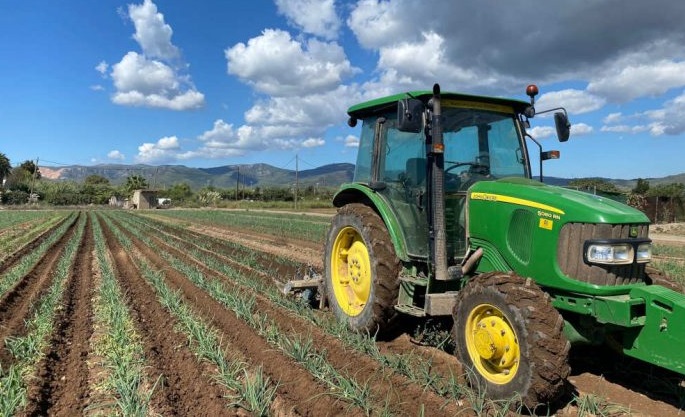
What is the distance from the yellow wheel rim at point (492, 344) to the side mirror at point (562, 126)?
6.26 ft

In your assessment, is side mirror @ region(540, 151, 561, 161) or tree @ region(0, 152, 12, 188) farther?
tree @ region(0, 152, 12, 188)

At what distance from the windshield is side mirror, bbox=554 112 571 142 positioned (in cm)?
37

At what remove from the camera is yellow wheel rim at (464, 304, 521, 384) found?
11.1 ft

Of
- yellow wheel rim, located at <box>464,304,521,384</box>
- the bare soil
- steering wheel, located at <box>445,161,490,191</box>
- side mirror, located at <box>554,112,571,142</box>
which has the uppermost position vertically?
side mirror, located at <box>554,112,571,142</box>

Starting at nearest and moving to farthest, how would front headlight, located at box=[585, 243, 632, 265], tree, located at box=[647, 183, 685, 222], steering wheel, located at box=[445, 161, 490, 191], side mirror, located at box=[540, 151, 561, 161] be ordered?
front headlight, located at box=[585, 243, 632, 265] < steering wheel, located at box=[445, 161, 490, 191] < side mirror, located at box=[540, 151, 561, 161] < tree, located at box=[647, 183, 685, 222]

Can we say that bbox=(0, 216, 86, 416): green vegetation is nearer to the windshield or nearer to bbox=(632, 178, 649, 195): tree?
the windshield

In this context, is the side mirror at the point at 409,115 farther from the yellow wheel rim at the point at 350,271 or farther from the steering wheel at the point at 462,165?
the yellow wheel rim at the point at 350,271

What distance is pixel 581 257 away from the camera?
3352 millimetres

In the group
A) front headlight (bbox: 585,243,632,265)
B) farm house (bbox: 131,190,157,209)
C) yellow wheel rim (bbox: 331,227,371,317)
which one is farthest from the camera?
farm house (bbox: 131,190,157,209)

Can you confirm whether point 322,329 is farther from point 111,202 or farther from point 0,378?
point 111,202

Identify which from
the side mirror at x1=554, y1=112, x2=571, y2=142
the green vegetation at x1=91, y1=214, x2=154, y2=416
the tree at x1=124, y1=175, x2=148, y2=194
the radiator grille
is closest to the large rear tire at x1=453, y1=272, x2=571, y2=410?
the radiator grille

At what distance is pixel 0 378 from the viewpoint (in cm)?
405

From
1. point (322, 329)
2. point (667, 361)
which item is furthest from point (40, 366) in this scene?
point (667, 361)

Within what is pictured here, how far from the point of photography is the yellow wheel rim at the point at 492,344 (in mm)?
3393
